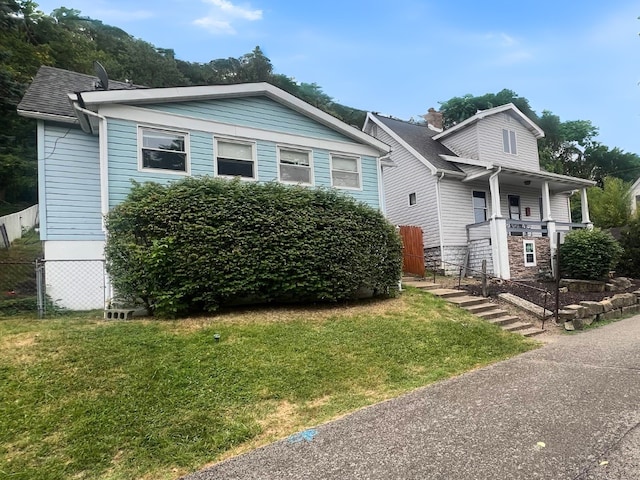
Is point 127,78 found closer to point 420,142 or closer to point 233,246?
point 420,142

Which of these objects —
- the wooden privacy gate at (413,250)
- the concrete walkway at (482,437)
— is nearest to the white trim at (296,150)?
the wooden privacy gate at (413,250)

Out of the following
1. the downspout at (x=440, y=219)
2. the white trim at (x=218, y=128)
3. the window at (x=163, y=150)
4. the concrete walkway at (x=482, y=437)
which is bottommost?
the concrete walkway at (x=482, y=437)

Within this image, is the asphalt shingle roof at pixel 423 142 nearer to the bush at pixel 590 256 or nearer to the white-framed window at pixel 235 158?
the bush at pixel 590 256

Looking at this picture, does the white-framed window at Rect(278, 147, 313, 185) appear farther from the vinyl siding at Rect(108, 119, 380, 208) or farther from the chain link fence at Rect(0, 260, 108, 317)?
the chain link fence at Rect(0, 260, 108, 317)

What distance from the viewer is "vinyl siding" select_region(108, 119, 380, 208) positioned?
8.03 m

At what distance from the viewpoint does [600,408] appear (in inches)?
159

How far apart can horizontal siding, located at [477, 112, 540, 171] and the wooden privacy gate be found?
527 centimetres

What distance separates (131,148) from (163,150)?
687mm

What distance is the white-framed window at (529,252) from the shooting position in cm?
1391

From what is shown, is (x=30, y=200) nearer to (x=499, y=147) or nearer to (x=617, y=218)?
(x=499, y=147)

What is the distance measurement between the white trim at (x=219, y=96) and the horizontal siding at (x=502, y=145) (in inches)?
275

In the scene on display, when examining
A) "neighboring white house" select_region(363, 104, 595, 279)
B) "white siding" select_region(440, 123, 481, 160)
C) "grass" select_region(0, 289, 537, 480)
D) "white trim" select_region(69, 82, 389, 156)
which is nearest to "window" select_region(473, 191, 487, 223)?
"neighboring white house" select_region(363, 104, 595, 279)

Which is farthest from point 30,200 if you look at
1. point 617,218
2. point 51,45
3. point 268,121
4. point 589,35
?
point 617,218

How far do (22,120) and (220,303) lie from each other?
685 inches
